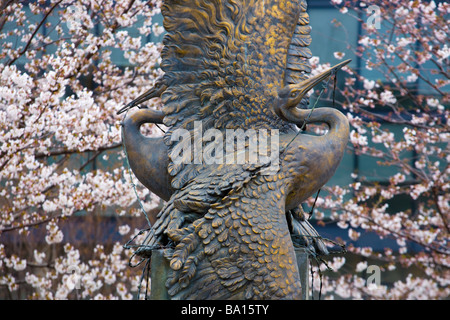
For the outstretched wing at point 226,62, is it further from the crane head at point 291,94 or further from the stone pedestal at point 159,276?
the stone pedestal at point 159,276

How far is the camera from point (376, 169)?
29.2ft

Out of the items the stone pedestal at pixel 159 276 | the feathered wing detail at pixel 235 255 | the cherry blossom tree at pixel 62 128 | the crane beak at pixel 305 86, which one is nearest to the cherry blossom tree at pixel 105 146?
the cherry blossom tree at pixel 62 128

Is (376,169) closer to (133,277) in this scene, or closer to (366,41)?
(366,41)

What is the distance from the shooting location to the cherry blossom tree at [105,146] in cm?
636

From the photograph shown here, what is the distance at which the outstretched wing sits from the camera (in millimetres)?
3219

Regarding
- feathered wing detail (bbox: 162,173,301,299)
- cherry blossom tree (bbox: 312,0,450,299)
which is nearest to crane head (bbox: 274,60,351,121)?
→ feathered wing detail (bbox: 162,173,301,299)

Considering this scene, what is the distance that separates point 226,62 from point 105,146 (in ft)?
12.7

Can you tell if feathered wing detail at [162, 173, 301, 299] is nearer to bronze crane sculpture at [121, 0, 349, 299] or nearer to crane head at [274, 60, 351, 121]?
bronze crane sculpture at [121, 0, 349, 299]

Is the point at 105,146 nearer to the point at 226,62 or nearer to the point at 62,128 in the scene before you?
the point at 62,128

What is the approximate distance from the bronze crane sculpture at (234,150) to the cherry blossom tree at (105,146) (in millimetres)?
3075

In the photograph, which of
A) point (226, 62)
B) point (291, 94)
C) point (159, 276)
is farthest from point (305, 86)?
point (159, 276)

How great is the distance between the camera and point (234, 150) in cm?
320
